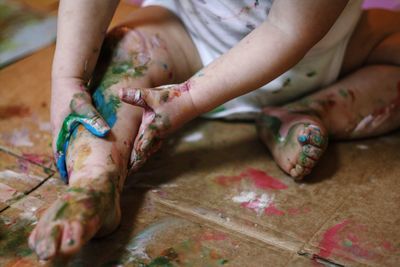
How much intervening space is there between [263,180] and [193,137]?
19 cm

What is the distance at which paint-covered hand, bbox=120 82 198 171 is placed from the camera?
917mm

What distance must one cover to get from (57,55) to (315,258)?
22.3 inches

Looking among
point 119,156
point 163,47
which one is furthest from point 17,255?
point 163,47

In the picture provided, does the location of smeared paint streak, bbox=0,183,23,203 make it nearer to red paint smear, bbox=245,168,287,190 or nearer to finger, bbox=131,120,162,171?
finger, bbox=131,120,162,171

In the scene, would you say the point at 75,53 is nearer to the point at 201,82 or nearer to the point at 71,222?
the point at 201,82

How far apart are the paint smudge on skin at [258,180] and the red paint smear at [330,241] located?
0.42 ft

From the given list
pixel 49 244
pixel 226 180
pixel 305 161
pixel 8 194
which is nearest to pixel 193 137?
pixel 226 180

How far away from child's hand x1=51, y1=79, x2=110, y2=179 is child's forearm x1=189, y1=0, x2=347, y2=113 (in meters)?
0.16

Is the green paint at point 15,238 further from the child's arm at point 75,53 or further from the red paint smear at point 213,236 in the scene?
the red paint smear at point 213,236

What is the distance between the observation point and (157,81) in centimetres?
107

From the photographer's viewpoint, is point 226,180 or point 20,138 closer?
point 226,180

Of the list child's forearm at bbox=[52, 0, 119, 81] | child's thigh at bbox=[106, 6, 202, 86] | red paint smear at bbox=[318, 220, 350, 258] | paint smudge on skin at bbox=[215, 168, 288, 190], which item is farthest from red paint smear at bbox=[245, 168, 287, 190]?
child's forearm at bbox=[52, 0, 119, 81]

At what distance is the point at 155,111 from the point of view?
3.04 ft

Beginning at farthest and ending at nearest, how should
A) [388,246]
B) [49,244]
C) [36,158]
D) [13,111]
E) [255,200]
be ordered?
[13,111]
[36,158]
[255,200]
[388,246]
[49,244]
